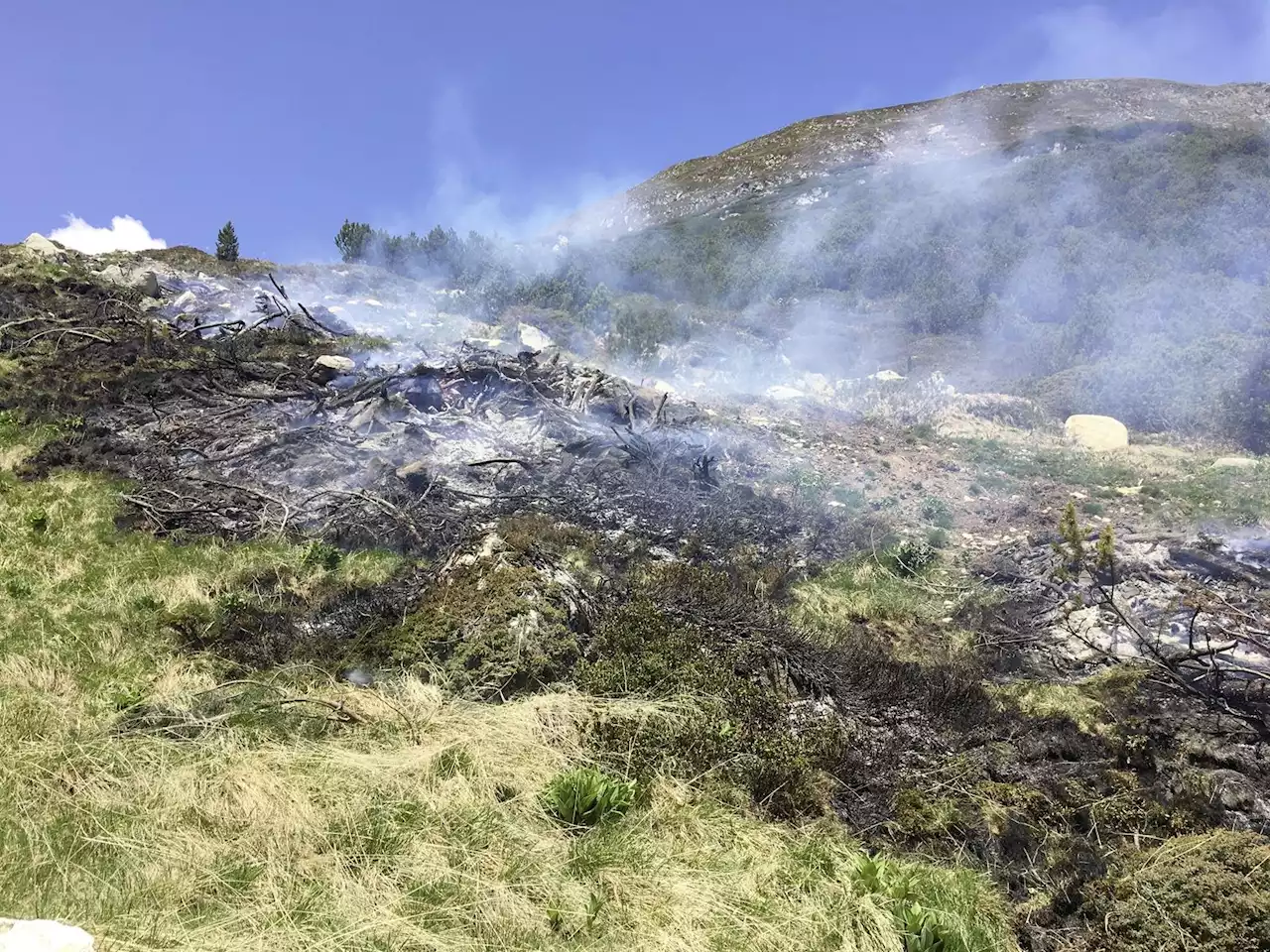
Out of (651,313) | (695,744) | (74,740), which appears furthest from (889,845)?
(651,313)

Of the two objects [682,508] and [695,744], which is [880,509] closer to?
[682,508]

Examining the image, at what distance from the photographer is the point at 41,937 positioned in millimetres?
2143

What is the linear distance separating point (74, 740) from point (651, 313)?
731 inches

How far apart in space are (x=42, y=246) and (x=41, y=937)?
22195 mm

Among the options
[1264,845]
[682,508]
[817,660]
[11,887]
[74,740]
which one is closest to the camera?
[11,887]

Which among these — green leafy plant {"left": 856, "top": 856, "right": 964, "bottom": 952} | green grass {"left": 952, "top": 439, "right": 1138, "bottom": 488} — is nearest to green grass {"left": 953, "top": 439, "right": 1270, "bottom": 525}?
green grass {"left": 952, "top": 439, "right": 1138, "bottom": 488}

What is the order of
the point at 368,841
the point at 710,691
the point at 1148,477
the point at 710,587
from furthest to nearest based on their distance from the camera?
the point at 1148,477, the point at 710,587, the point at 710,691, the point at 368,841

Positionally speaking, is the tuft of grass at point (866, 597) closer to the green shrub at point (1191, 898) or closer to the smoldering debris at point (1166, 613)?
the smoldering debris at point (1166, 613)

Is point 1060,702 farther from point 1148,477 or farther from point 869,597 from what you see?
point 1148,477

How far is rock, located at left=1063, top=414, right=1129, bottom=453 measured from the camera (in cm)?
1288

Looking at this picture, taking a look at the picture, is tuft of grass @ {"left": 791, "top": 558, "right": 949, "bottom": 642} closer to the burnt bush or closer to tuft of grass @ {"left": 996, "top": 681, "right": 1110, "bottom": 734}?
the burnt bush

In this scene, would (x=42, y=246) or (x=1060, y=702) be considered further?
(x=42, y=246)

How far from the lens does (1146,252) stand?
19672mm

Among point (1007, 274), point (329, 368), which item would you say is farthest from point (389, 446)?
point (1007, 274)
